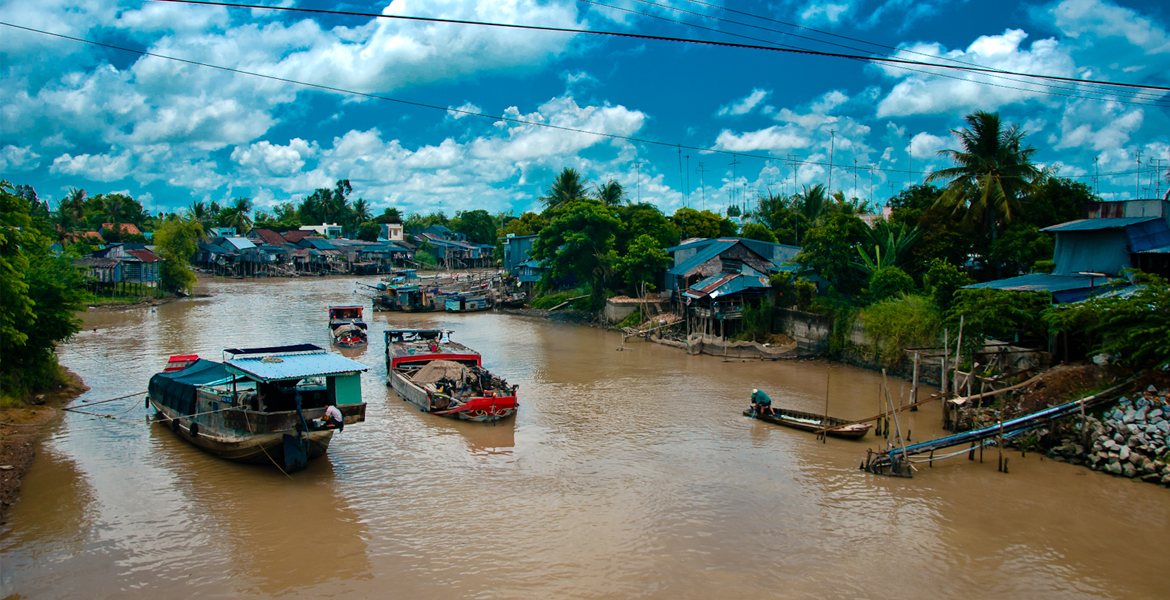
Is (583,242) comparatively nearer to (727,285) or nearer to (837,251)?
(727,285)

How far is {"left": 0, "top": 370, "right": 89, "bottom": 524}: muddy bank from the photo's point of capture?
1159 cm

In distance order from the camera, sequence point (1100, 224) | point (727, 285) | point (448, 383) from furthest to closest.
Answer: point (727, 285) → point (1100, 224) → point (448, 383)

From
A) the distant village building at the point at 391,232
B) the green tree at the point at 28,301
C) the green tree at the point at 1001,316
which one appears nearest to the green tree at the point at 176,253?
the green tree at the point at 28,301

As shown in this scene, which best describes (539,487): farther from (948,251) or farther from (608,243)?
(608,243)

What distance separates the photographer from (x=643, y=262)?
33000 mm

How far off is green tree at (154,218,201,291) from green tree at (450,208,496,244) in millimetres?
40847

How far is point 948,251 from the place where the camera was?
2580 centimetres

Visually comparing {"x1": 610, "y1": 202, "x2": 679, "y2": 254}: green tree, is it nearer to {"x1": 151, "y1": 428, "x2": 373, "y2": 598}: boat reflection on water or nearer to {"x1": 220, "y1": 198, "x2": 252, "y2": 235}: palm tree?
{"x1": 151, "y1": 428, "x2": 373, "y2": 598}: boat reflection on water

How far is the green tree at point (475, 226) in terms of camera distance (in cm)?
8956

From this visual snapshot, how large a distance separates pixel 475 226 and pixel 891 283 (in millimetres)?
72026

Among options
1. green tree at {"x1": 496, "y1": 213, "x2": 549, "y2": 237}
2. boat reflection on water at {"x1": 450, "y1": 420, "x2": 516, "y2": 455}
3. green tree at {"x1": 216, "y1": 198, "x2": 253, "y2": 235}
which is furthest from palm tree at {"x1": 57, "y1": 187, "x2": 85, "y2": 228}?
boat reflection on water at {"x1": 450, "y1": 420, "x2": 516, "y2": 455}

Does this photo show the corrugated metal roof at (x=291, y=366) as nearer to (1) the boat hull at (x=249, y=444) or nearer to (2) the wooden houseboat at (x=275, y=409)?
(2) the wooden houseboat at (x=275, y=409)


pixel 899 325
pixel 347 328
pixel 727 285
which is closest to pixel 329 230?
pixel 347 328

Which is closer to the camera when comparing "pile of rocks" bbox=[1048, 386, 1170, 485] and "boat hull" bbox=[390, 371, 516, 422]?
"pile of rocks" bbox=[1048, 386, 1170, 485]
